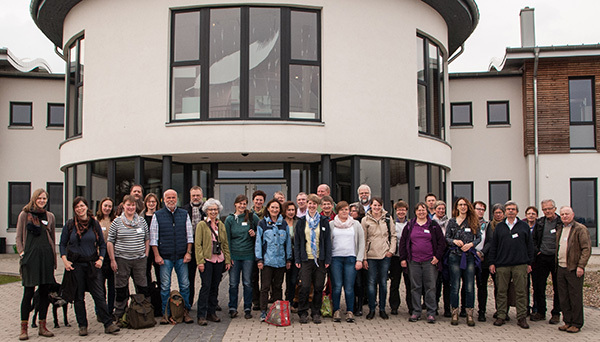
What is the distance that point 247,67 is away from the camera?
46.1 ft

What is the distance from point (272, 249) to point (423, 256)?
2203mm

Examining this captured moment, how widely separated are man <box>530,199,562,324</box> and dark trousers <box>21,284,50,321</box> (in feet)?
22.8

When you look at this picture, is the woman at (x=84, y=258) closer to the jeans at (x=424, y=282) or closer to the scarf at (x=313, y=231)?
the scarf at (x=313, y=231)

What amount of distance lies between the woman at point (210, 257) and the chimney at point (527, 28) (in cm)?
1804

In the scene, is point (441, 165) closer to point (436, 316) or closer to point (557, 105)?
point (557, 105)

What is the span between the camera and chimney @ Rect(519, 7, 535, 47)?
22766 mm

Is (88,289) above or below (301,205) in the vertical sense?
below

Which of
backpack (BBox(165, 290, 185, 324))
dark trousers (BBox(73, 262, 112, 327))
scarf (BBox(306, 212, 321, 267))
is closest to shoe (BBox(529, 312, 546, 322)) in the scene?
scarf (BBox(306, 212, 321, 267))

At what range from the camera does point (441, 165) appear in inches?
675

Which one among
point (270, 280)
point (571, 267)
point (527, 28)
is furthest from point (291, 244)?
point (527, 28)

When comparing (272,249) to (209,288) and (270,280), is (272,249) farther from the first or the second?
(209,288)

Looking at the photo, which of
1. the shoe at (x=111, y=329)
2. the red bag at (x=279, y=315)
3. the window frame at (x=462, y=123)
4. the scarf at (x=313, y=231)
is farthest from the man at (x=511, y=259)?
the window frame at (x=462, y=123)

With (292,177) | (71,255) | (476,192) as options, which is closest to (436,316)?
(71,255)

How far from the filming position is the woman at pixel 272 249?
8.60 metres
